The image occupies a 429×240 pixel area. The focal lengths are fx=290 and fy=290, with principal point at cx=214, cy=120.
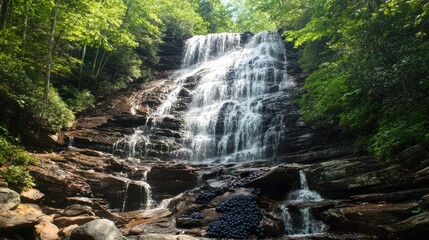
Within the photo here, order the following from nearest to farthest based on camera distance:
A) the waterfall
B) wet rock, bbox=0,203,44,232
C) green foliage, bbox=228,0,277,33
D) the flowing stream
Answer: wet rock, bbox=0,203,44,232 → the flowing stream → the waterfall → green foliage, bbox=228,0,277,33

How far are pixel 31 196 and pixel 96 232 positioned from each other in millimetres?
4413

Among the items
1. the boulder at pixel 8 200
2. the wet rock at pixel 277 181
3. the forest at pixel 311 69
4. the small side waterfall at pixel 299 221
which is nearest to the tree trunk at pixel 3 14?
the forest at pixel 311 69

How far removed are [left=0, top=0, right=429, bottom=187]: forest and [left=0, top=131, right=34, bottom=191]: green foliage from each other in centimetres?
3

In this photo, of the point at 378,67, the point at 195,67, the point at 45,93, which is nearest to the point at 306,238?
A: the point at 378,67

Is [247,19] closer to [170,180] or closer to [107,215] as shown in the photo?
[170,180]

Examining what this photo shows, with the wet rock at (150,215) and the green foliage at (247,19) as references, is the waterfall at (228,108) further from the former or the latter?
the green foliage at (247,19)

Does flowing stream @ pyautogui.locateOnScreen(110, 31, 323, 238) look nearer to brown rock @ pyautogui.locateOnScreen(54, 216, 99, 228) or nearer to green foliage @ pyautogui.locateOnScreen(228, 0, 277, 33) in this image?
brown rock @ pyautogui.locateOnScreen(54, 216, 99, 228)

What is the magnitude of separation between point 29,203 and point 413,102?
11.9 metres

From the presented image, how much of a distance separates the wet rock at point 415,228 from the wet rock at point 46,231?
7377 mm

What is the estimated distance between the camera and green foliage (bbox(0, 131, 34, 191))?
897 cm

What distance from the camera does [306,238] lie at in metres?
6.74

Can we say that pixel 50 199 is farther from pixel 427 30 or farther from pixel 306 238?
pixel 427 30

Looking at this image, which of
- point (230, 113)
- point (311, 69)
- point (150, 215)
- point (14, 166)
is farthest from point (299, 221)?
point (311, 69)

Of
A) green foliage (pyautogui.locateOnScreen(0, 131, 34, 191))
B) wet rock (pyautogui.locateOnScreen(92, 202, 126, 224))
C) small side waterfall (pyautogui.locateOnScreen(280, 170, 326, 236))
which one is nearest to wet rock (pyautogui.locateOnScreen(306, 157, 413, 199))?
small side waterfall (pyautogui.locateOnScreen(280, 170, 326, 236))
